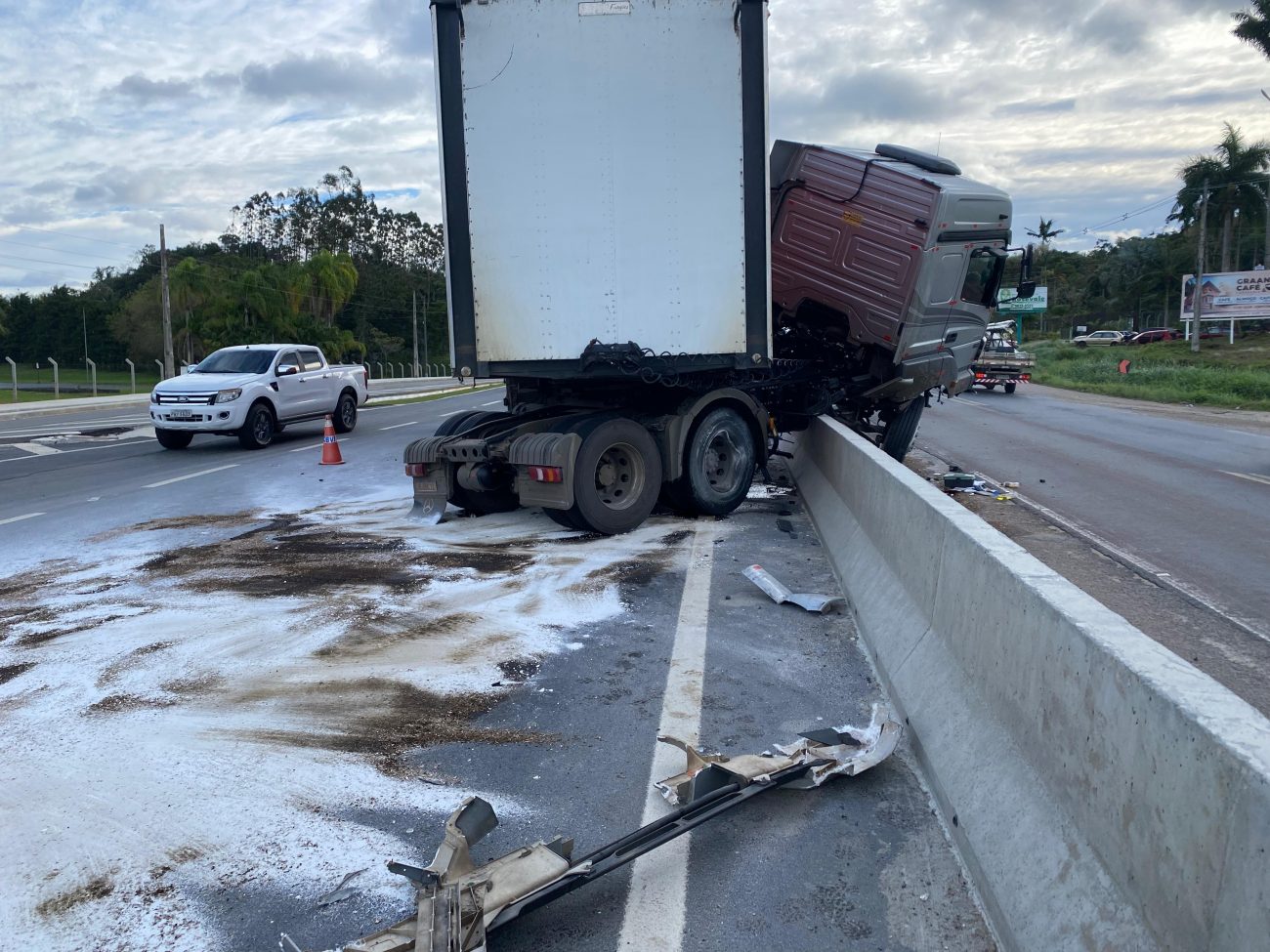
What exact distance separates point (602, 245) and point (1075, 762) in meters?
6.76

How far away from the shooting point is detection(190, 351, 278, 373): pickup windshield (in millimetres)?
19000

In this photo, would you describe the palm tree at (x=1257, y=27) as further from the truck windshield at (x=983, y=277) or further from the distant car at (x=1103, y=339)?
the truck windshield at (x=983, y=277)

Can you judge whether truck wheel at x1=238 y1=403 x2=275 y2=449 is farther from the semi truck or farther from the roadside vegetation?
the roadside vegetation

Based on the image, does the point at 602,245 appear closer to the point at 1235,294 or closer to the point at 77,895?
the point at 77,895

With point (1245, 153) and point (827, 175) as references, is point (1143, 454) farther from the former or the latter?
point (1245, 153)

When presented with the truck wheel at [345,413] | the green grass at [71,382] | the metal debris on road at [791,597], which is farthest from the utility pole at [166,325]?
the metal debris on road at [791,597]

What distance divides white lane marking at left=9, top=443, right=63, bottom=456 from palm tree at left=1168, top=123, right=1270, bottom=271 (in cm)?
6560

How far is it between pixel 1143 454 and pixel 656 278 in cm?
1075

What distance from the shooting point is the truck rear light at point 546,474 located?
8.72 m

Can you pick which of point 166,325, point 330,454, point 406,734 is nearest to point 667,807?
point 406,734

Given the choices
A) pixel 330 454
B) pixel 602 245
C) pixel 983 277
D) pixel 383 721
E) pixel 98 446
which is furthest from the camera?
pixel 98 446

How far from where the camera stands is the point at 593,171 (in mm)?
8672

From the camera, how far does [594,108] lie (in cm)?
859

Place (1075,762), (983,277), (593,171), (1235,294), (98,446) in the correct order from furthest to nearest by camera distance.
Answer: (1235,294)
(98,446)
(983,277)
(593,171)
(1075,762)
